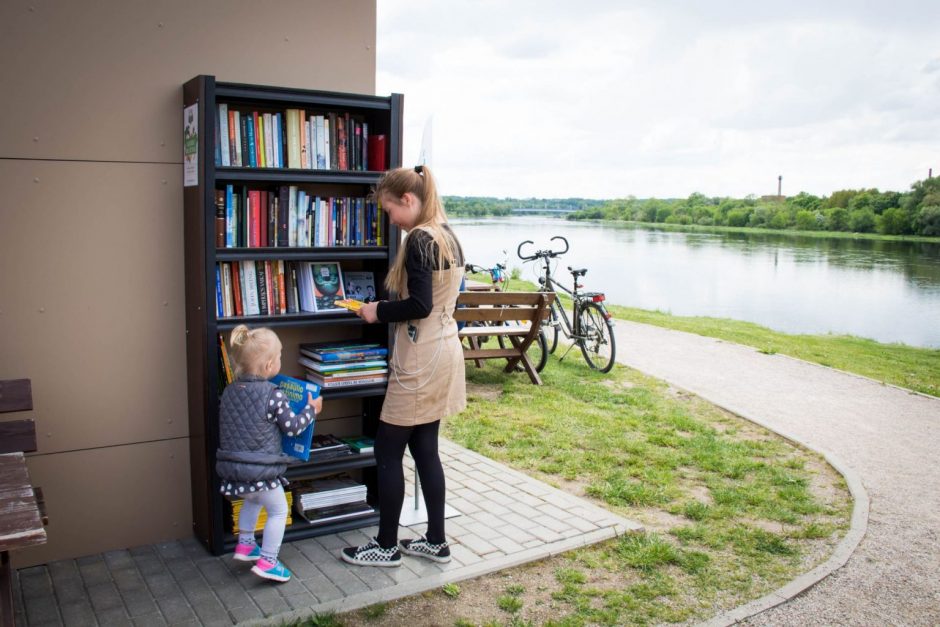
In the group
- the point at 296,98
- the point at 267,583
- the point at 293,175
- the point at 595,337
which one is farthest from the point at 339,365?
the point at 595,337

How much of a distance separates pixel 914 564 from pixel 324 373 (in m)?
3.29

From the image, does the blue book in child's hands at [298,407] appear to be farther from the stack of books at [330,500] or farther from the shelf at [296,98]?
the shelf at [296,98]

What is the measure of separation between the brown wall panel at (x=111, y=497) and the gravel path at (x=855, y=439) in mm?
2911

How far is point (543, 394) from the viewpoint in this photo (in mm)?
7949

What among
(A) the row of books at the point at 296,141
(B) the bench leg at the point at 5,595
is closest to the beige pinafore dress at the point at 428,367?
(A) the row of books at the point at 296,141

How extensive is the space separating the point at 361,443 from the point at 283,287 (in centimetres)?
101

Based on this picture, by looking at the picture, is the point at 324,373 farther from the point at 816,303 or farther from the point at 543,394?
the point at 816,303

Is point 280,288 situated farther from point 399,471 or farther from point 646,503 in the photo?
point 646,503

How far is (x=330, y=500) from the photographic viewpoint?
438cm

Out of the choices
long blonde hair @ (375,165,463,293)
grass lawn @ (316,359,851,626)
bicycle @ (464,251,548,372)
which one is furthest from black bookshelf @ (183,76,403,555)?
bicycle @ (464,251,548,372)

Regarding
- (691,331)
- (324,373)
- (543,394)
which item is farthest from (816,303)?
(324,373)

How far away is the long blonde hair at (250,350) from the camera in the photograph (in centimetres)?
364

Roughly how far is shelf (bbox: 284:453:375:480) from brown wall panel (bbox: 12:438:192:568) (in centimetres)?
58

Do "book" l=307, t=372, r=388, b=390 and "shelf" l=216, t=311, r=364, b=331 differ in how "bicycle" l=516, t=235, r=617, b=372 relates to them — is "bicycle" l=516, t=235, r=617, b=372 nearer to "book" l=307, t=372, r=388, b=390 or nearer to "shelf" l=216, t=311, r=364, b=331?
"book" l=307, t=372, r=388, b=390
